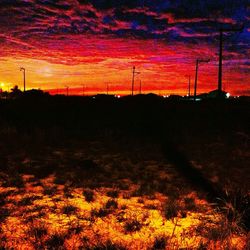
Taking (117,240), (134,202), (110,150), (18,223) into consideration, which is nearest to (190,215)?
(134,202)

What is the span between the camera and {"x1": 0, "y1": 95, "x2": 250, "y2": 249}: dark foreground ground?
4.75 metres

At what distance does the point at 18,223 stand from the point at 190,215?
2.67 meters

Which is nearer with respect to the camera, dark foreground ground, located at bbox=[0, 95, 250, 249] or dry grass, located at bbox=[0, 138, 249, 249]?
dry grass, located at bbox=[0, 138, 249, 249]

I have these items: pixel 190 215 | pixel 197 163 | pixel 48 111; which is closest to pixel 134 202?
pixel 190 215

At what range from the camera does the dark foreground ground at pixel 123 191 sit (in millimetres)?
4750

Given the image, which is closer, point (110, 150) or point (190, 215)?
point (190, 215)

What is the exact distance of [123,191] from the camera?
7.25 metres

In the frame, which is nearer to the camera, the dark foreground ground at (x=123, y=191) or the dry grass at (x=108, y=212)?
the dry grass at (x=108, y=212)

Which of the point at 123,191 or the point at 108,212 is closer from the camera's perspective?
the point at 108,212

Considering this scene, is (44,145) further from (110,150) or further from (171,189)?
(171,189)

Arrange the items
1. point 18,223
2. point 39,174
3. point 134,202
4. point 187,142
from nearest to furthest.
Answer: point 18,223, point 134,202, point 39,174, point 187,142

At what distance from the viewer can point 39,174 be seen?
28.3 feet

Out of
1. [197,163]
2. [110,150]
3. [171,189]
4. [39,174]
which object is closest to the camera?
[171,189]

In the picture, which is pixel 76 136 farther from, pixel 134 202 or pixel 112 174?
pixel 134 202
